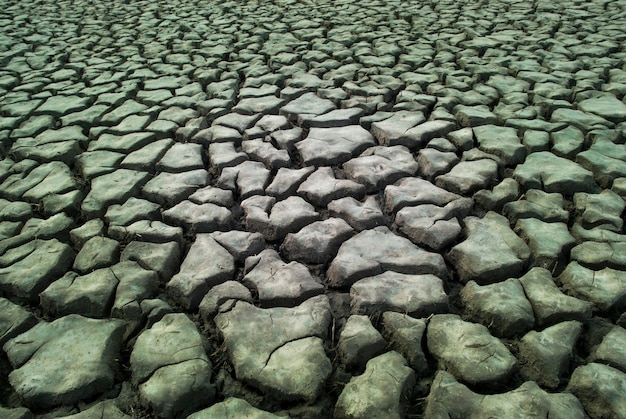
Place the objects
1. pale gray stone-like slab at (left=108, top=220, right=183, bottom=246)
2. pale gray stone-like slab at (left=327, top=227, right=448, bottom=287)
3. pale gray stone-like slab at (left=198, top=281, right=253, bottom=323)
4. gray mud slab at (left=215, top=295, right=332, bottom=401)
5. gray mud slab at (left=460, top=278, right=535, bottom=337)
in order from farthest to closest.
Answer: pale gray stone-like slab at (left=108, top=220, right=183, bottom=246), pale gray stone-like slab at (left=327, top=227, right=448, bottom=287), pale gray stone-like slab at (left=198, top=281, right=253, bottom=323), gray mud slab at (left=460, top=278, right=535, bottom=337), gray mud slab at (left=215, top=295, right=332, bottom=401)

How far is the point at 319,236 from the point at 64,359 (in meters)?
0.79

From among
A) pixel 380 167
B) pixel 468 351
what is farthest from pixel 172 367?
pixel 380 167

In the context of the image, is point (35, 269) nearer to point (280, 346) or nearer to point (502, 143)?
point (280, 346)

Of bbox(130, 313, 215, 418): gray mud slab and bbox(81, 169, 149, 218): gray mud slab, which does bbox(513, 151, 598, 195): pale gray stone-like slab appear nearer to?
bbox(130, 313, 215, 418): gray mud slab

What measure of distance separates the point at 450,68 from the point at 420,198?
150 centimetres

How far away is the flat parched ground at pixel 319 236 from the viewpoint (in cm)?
110

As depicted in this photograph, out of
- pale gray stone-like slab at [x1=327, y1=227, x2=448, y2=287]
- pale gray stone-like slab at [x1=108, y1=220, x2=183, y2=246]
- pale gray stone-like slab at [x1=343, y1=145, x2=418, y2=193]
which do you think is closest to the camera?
pale gray stone-like slab at [x1=327, y1=227, x2=448, y2=287]

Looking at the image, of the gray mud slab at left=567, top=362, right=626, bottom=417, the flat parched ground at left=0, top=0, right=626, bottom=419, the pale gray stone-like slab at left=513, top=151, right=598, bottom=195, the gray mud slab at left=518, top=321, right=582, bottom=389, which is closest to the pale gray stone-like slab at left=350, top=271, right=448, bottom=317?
→ the flat parched ground at left=0, top=0, right=626, bottom=419

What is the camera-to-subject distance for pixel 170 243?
1.56 metres

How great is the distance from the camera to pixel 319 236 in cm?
156

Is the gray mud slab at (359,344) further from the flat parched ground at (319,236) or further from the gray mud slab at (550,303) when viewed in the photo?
the gray mud slab at (550,303)

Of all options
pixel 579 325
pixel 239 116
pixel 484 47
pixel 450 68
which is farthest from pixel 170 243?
pixel 484 47

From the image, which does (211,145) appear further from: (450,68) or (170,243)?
(450,68)

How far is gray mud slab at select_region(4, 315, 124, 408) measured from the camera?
1.10 metres
